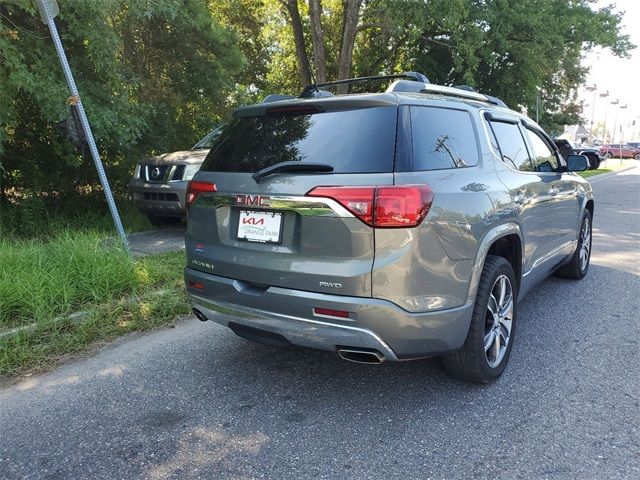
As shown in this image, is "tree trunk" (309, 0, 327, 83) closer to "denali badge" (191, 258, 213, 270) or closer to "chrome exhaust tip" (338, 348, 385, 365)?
"denali badge" (191, 258, 213, 270)

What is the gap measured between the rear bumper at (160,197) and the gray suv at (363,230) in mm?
4121

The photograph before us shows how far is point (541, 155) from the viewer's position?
15.2ft

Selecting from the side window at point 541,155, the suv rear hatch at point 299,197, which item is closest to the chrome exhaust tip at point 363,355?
the suv rear hatch at point 299,197

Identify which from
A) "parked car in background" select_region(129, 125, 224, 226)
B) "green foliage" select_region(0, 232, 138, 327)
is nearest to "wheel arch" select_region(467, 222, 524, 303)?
"green foliage" select_region(0, 232, 138, 327)

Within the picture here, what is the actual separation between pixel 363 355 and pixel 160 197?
5647 millimetres

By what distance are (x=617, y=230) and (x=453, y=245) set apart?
300 inches

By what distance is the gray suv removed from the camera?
8.70 feet

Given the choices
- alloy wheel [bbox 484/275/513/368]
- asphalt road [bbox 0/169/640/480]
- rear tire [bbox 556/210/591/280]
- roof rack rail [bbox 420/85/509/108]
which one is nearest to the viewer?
asphalt road [bbox 0/169/640/480]

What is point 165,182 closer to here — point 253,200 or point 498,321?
point 253,200

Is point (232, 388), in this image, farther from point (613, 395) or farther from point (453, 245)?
point (613, 395)

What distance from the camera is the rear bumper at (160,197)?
7422 mm

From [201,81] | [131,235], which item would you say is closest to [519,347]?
[131,235]

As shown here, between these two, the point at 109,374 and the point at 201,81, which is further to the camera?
the point at 201,81

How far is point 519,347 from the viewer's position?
13.0 feet
